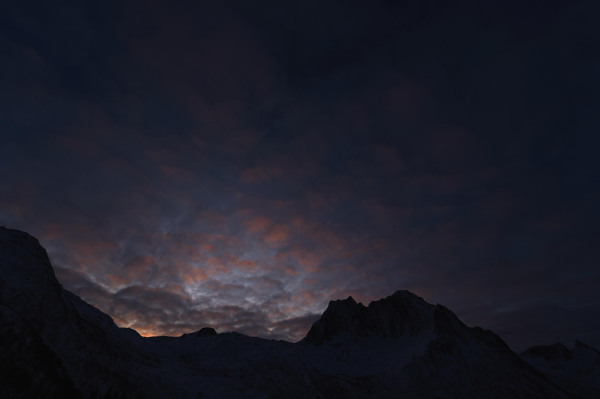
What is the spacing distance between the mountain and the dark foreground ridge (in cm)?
68

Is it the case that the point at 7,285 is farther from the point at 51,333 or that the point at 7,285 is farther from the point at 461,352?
the point at 461,352

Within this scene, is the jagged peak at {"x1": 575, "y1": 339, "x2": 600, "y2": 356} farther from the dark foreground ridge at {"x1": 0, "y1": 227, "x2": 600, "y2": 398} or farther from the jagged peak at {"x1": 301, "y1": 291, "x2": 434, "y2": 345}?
the jagged peak at {"x1": 301, "y1": 291, "x2": 434, "y2": 345}

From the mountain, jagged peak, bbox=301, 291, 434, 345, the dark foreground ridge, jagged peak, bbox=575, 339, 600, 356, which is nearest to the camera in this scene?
the dark foreground ridge

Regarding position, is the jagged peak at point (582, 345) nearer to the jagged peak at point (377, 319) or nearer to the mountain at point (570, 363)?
the mountain at point (570, 363)

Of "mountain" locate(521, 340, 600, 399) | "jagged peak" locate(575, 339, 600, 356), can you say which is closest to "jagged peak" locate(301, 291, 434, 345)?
"mountain" locate(521, 340, 600, 399)

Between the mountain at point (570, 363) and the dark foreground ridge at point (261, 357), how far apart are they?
2.23 feet

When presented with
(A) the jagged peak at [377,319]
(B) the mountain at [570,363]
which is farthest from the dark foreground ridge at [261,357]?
(B) the mountain at [570,363]

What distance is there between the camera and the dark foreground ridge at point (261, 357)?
22047mm

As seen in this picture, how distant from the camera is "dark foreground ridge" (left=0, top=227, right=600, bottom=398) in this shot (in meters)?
22.0

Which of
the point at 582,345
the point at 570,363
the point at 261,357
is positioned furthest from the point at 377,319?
the point at 582,345

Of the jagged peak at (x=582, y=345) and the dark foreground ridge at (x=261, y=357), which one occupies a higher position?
the jagged peak at (x=582, y=345)

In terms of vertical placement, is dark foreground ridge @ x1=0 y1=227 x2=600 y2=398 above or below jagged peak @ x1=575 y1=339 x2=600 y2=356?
below

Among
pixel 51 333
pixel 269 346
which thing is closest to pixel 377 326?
pixel 269 346

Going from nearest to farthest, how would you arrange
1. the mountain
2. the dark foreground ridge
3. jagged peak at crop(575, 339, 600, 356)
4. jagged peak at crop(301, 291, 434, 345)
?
the dark foreground ridge, the mountain, jagged peak at crop(301, 291, 434, 345), jagged peak at crop(575, 339, 600, 356)
